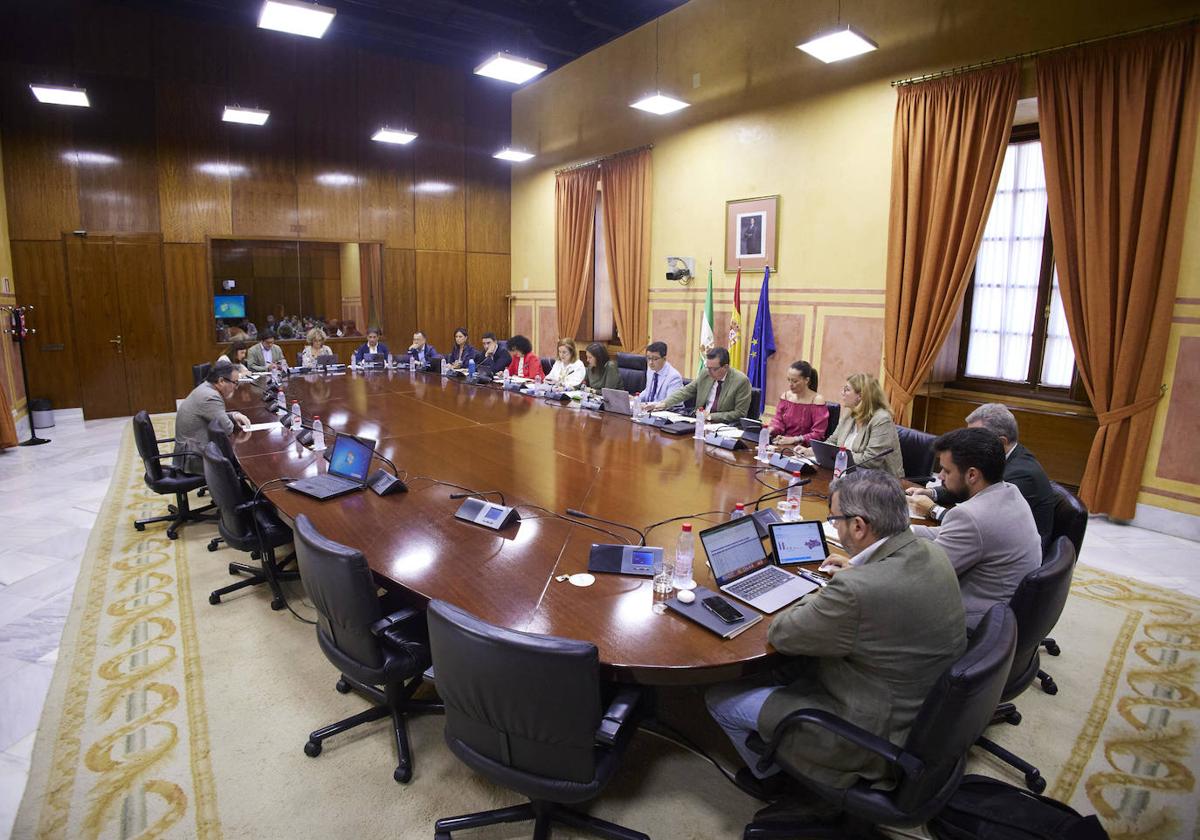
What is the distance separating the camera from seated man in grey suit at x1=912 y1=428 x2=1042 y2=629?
214 centimetres

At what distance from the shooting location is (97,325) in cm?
791

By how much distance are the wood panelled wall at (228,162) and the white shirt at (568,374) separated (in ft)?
13.8

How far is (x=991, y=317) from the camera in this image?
549 cm

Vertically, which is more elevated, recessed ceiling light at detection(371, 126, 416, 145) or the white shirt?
recessed ceiling light at detection(371, 126, 416, 145)

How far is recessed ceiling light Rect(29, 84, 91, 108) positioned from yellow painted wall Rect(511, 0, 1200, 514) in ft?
18.4

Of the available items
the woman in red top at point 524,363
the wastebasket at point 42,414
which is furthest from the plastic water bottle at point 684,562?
the wastebasket at point 42,414

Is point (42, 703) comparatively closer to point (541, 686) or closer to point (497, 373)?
point (541, 686)

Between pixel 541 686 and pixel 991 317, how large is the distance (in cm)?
543

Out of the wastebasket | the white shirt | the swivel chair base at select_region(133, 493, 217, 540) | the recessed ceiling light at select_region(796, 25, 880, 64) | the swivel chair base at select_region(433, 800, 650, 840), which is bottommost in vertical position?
the swivel chair base at select_region(433, 800, 650, 840)

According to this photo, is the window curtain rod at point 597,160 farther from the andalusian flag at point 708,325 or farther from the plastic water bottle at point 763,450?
the plastic water bottle at point 763,450

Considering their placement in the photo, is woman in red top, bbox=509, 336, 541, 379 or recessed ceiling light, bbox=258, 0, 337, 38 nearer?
recessed ceiling light, bbox=258, 0, 337, 38

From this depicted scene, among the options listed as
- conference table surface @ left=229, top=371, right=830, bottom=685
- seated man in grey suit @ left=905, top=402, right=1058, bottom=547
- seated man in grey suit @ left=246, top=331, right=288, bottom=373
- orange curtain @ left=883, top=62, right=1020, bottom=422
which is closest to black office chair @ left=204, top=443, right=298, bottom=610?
conference table surface @ left=229, top=371, right=830, bottom=685

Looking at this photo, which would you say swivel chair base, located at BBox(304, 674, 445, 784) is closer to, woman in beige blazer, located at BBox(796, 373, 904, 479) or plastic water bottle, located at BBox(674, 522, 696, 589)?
plastic water bottle, located at BBox(674, 522, 696, 589)

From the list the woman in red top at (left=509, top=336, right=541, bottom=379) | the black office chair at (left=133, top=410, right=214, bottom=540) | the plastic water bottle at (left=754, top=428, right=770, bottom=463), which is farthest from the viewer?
the woman in red top at (left=509, top=336, right=541, bottom=379)
